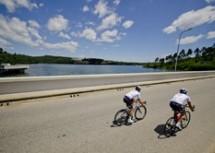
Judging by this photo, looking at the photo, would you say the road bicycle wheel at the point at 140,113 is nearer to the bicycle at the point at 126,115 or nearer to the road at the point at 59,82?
the bicycle at the point at 126,115

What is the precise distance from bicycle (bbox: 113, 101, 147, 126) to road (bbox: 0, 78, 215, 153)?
0.24 meters

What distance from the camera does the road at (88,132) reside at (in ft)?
12.7

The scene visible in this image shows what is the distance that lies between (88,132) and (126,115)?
5.24 ft

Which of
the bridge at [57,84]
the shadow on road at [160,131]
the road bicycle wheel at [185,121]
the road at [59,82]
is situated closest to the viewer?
the shadow on road at [160,131]

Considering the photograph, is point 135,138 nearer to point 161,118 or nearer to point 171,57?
point 161,118

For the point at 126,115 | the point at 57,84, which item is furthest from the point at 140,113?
the point at 57,84

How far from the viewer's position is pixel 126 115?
570 centimetres

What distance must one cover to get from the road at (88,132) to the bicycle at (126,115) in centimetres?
24

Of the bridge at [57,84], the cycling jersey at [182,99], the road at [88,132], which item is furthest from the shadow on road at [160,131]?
the bridge at [57,84]

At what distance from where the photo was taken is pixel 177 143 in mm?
4258

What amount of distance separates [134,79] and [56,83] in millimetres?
7352

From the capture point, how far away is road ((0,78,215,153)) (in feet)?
12.7

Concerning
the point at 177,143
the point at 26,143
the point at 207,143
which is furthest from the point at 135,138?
the point at 26,143

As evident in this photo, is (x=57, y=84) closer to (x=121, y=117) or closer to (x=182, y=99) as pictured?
(x=121, y=117)
